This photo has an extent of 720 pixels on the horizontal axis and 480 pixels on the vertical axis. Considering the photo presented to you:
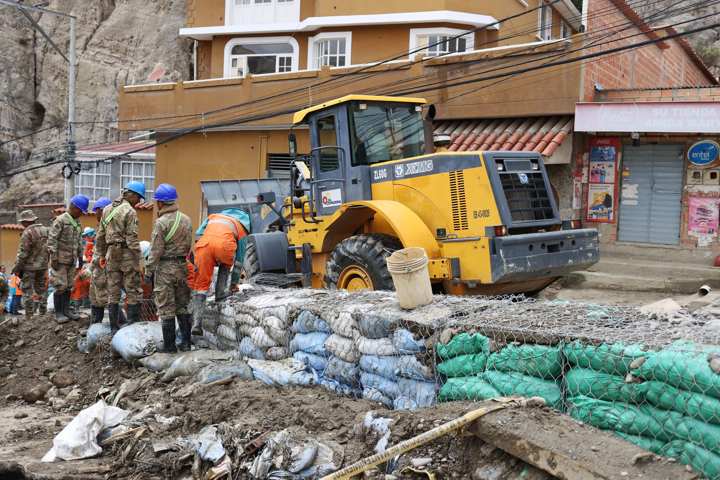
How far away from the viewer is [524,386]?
416 centimetres

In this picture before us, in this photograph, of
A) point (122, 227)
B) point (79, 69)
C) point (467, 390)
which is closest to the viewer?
point (467, 390)

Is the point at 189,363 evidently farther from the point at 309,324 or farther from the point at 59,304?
the point at 59,304

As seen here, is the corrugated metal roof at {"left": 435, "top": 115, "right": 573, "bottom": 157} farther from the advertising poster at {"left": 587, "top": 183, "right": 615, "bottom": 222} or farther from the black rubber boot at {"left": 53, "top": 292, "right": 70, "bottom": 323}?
the black rubber boot at {"left": 53, "top": 292, "right": 70, "bottom": 323}

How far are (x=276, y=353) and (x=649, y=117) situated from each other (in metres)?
8.23

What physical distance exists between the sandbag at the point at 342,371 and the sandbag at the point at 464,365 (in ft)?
3.25

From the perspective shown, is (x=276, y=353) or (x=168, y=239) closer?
(x=276, y=353)

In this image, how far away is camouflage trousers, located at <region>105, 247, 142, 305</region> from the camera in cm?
803

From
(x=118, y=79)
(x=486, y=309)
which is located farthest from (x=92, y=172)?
(x=486, y=309)

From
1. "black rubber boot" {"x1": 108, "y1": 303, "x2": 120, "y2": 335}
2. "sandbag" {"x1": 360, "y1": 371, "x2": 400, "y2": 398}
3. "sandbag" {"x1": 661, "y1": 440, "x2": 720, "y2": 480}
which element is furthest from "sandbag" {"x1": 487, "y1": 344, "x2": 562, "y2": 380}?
"black rubber boot" {"x1": 108, "y1": 303, "x2": 120, "y2": 335}

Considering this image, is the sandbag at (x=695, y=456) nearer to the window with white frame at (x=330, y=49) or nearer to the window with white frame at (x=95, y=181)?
the window with white frame at (x=330, y=49)

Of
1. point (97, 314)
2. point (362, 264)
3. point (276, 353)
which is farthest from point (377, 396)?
point (97, 314)

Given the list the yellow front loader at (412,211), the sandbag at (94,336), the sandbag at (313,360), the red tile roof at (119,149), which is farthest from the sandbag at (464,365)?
the red tile roof at (119,149)

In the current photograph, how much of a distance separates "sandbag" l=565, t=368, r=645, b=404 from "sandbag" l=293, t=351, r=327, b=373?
2.44 m

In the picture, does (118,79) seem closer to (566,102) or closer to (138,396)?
(566,102)
